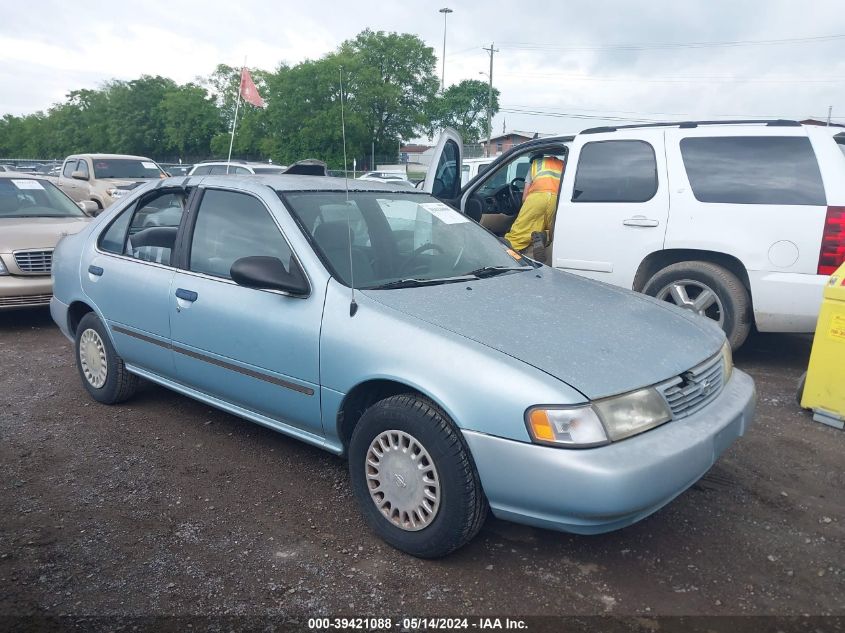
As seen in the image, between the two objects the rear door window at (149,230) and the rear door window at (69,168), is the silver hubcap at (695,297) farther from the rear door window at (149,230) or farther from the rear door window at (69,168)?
the rear door window at (69,168)

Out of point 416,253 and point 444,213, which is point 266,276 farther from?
point 444,213

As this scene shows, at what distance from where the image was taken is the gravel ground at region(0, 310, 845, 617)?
2590 mm

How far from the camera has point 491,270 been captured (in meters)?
3.80

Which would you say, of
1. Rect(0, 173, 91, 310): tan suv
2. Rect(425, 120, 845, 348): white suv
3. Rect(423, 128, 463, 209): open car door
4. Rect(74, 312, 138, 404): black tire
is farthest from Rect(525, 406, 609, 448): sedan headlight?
Rect(0, 173, 91, 310): tan suv

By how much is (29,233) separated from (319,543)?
558 centimetres

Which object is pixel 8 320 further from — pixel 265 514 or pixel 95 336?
pixel 265 514

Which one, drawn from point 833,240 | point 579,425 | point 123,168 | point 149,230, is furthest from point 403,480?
point 123,168

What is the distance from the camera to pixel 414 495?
9.18ft

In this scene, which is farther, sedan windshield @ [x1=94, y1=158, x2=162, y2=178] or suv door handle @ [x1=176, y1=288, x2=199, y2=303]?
sedan windshield @ [x1=94, y1=158, x2=162, y2=178]

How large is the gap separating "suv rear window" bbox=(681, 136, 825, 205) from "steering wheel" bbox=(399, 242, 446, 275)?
2590 millimetres

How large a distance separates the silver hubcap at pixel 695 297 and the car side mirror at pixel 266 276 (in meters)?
3.29

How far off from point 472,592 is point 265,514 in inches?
44.1

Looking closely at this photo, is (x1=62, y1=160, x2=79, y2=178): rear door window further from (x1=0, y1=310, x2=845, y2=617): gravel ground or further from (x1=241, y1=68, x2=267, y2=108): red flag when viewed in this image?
(x1=0, y1=310, x2=845, y2=617): gravel ground

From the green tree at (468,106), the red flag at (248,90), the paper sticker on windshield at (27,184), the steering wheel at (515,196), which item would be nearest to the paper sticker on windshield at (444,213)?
the red flag at (248,90)
